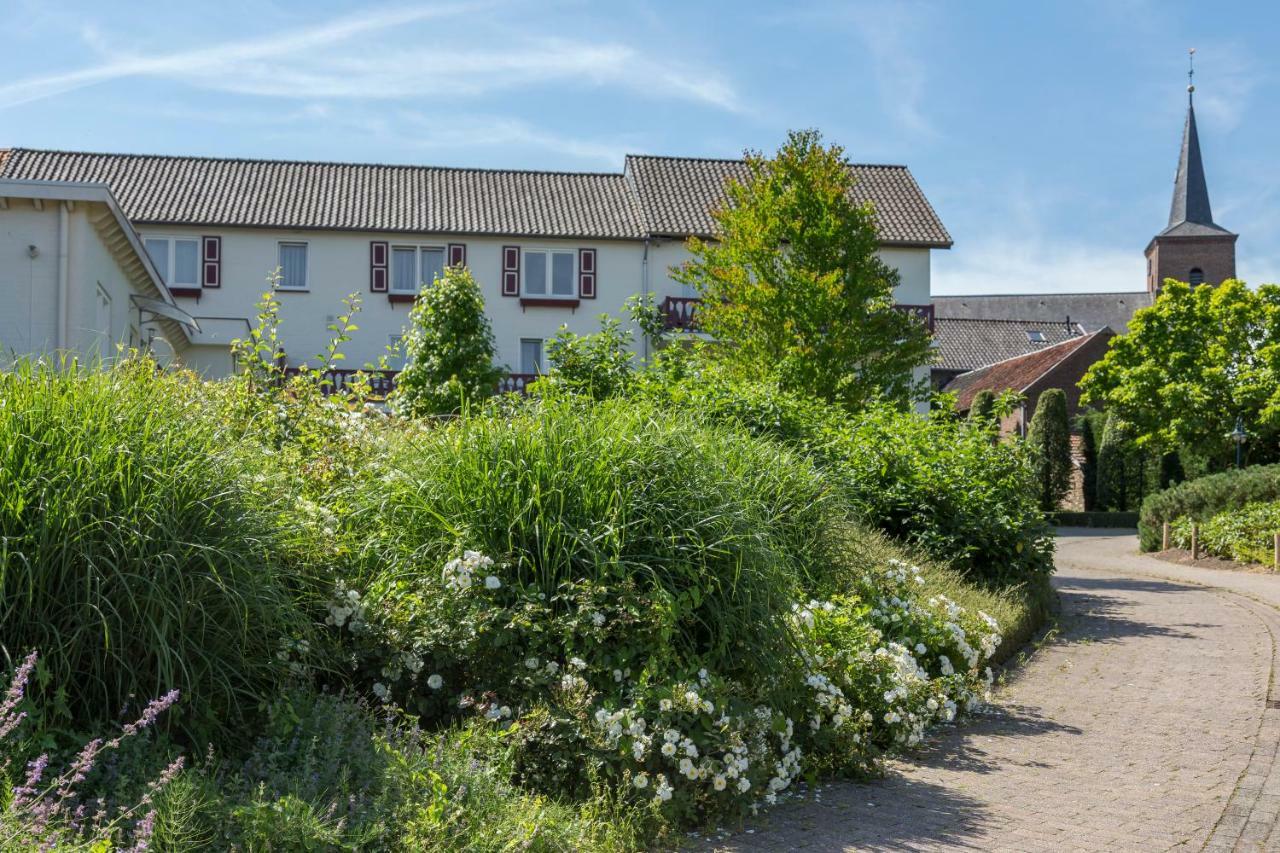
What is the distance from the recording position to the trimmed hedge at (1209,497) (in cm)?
2469

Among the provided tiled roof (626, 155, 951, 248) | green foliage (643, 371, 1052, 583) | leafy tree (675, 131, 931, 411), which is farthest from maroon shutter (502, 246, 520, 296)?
green foliage (643, 371, 1052, 583)

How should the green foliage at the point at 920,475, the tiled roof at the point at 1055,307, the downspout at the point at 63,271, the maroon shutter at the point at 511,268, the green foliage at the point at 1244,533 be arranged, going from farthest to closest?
the tiled roof at the point at 1055,307 → the maroon shutter at the point at 511,268 → the green foliage at the point at 1244,533 → the downspout at the point at 63,271 → the green foliage at the point at 920,475

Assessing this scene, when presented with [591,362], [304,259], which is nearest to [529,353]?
[304,259]

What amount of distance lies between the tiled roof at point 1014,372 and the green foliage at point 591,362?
38196 mm

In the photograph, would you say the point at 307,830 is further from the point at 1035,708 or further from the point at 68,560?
the point at 1035,708

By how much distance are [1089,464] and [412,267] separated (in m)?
27.3

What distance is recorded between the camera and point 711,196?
3575 cm

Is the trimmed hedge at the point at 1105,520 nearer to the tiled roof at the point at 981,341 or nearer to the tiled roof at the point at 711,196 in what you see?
the tiled roof at the point at 711,196

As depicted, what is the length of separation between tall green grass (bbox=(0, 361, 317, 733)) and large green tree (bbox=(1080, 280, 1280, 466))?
36740mm

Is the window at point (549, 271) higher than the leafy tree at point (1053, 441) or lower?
higher

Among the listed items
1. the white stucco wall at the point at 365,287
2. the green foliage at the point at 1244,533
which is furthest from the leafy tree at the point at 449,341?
the green foliage at the point at 1244,533

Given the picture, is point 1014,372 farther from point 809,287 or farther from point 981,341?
point 809,287

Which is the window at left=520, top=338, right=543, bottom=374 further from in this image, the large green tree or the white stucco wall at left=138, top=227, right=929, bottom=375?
the large green tree

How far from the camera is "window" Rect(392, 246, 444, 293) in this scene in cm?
3394
